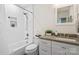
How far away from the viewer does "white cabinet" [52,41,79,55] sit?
1395mm

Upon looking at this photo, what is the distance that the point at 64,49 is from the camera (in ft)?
4.96

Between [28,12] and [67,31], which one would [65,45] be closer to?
[67,31]

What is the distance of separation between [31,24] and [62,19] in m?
1.28

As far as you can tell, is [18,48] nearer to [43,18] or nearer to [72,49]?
[43,18]

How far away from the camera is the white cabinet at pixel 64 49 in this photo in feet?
4.58

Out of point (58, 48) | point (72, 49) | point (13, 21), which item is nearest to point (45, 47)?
point (58, 48)

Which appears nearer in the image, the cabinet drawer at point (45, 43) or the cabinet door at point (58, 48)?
the cabinet door at point (58, 48)

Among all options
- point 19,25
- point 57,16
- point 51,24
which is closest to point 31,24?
point 19,25


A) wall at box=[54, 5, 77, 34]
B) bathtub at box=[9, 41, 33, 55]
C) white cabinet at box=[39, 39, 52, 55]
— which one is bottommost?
bathtub at box=[9, 41, 33, 55]

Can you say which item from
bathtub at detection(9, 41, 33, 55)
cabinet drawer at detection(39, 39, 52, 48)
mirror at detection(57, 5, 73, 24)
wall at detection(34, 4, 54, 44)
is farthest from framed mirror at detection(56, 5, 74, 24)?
bathtub at detection(9, 41, 33, 55)

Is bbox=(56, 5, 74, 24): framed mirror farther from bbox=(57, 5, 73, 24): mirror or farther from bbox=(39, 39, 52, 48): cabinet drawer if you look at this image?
bbox=(39, 39, 52, 48): cabinet drawer

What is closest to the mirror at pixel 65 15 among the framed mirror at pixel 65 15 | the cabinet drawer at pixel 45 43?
the framed mirror at pixel 65 15

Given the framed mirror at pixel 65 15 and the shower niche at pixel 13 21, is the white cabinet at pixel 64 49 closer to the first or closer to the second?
the framed mirror at pixel 65 15

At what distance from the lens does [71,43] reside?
4.66ft
